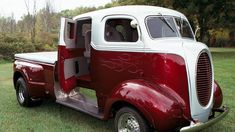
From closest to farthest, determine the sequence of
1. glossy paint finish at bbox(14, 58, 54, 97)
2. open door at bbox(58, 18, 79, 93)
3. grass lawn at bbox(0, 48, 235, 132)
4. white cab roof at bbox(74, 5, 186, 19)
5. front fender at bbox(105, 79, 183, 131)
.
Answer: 1. front fender at bbox(105, 79, 183, 131)
2. white cab roof at bbox(74, 5, 186, 19)
3. grass lawn at bbox(0, 48, 235, 132)
4. open door at bbox(58, 18, 79, 93)
5. glossy paint finish at bbox(14, 58, 54, 97)

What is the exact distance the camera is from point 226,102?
8641mm

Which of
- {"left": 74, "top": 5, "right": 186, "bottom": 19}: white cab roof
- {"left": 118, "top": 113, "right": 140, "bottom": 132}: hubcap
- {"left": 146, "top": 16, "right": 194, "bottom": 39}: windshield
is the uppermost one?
{"left": 74, "top": 5, "right": 186, "bottom": 19}: white cab roof

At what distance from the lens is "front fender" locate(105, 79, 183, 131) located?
5176 millimetres

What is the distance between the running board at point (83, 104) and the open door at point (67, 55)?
0.77ft

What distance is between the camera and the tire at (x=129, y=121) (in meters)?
5.41

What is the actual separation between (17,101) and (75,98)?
2174 mm

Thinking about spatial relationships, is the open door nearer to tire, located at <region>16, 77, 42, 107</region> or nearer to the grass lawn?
the grass lawn

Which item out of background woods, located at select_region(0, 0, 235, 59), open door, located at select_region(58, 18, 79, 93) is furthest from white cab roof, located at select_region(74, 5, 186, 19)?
background woods, located at select_region(0, 0, 235, 59)

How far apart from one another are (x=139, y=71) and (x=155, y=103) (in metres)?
0.78

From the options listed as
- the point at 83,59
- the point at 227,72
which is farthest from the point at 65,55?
the point at 227,72

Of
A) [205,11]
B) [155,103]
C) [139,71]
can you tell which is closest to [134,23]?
[139,71]

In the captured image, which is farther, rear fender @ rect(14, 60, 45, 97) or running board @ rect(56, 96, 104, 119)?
rear fender @ rect(14, 60, 45, 97)

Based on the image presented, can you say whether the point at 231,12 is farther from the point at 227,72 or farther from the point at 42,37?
the point at 42,37

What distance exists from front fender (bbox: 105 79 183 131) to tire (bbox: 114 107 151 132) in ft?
0.44
